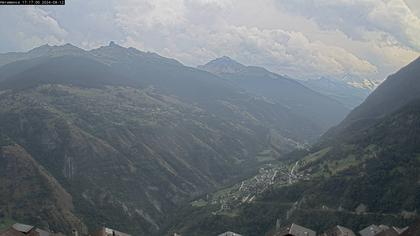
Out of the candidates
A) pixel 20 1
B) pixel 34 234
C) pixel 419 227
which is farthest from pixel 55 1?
pixel 419 227

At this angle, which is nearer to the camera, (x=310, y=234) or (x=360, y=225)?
(x=310, y=234)

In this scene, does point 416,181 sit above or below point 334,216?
above

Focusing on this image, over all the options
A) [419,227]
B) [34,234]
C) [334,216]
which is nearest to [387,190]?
[334,216]

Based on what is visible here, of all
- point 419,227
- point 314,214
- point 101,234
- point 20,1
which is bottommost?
point 314,214

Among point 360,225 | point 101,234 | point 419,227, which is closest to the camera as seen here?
point 419,227

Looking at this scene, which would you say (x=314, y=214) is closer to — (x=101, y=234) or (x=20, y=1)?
(x=101, y=234)

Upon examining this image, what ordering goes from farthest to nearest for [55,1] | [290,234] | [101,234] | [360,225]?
[360,225], [101,234], [290,234], [55,1]

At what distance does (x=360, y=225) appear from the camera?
179 metres

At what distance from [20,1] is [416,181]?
5979 inches

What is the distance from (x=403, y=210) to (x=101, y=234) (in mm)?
100147

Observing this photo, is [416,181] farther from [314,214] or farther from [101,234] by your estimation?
[101,234]

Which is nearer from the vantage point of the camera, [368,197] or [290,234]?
[290,234]

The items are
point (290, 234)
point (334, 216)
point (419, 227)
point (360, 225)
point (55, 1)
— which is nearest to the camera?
point (55, 1)

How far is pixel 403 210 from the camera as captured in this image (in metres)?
182
